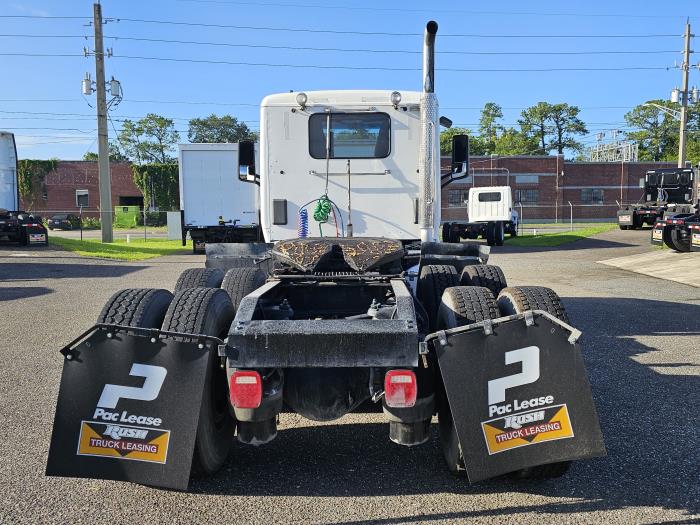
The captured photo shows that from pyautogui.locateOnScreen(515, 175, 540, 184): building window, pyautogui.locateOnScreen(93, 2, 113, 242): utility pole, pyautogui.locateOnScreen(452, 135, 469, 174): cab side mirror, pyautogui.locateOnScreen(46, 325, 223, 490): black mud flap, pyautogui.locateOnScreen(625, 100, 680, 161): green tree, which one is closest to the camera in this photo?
pyautogui.locateOnScreen(46, 325, 223, 490): black mud flap

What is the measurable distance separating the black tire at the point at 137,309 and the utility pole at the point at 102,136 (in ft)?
79.9

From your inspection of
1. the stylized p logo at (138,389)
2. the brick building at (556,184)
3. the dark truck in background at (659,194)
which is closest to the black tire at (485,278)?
the stylized p logo at (138,389)

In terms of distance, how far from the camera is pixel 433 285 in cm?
525

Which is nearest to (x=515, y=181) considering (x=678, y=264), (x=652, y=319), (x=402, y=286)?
(x=678, y=264)

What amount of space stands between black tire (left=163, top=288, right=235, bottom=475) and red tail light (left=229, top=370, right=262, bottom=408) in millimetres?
183

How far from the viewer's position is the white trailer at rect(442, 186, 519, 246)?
28844mm

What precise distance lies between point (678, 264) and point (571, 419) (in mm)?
15812

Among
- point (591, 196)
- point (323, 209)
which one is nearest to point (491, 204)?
point (323, 209)

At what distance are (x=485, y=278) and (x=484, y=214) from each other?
26.9 metres

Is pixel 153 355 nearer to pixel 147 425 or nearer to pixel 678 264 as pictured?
pixel 147 425

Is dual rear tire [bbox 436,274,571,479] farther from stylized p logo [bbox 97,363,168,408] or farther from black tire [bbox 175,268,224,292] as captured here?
black tire [bbox 175,268,224,292]

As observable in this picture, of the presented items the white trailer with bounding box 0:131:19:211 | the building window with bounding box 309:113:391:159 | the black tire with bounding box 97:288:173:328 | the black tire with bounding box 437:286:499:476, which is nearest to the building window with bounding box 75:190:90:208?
the white trailer with bounding box 0:131:19:211

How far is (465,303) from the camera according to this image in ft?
12.6

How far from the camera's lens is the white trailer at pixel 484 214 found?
28.8 m
